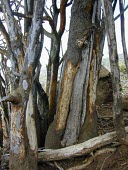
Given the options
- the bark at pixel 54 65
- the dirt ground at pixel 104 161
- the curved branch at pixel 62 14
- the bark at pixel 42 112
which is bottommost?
the dirt ground at pixel 104 161

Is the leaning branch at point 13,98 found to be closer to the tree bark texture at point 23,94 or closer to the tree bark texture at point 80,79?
the tree bark texture at point 23,94

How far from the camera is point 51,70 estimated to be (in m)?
3.30

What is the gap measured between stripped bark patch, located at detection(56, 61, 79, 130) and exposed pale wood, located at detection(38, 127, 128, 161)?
0.28 m

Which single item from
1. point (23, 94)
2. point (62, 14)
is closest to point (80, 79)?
point (23, 94)

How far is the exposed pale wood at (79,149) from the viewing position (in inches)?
98.8

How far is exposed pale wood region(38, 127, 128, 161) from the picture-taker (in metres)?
2.51

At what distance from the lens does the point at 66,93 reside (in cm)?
270

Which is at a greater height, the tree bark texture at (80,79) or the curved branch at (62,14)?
the curved branch at (62,14)

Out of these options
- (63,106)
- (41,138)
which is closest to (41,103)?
(41,138)

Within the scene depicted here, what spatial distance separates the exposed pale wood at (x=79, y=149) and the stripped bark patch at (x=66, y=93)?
11.2 inches

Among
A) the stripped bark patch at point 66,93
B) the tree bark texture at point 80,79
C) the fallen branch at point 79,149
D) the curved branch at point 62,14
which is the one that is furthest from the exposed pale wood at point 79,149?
the curved branch at point 62,14

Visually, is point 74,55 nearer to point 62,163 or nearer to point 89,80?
point 89,80

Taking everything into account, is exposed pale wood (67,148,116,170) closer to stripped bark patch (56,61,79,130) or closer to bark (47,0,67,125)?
stripped bark patch (56,61,79,130)

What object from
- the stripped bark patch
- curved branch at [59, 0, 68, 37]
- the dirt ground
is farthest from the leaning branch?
curved branch at [59, 0, 68, 37]
